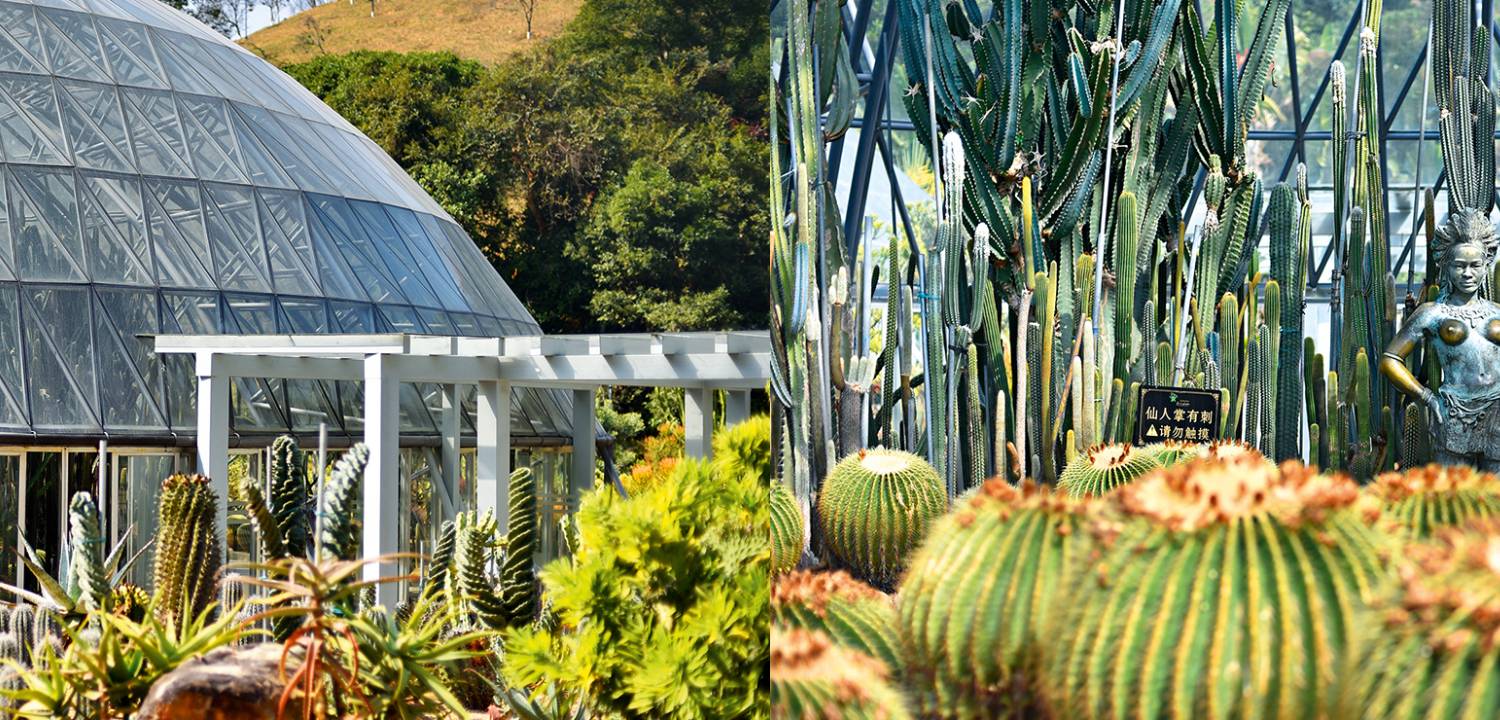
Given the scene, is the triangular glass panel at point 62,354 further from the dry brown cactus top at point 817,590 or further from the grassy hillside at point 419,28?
the dry brown cactus top at point 817,590

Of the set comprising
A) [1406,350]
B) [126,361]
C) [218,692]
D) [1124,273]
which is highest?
[1124,273]

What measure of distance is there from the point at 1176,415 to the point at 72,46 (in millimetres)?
5127

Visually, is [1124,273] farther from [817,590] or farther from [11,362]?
[11,362]

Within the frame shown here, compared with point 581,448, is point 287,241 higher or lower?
higher

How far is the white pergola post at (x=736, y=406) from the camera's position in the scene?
5.82 meters

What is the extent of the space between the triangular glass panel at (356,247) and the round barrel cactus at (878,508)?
3936mm

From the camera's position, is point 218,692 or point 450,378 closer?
point 218,692

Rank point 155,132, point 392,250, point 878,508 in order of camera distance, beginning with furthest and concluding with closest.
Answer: point 392,250
point 155,132
point 878,508

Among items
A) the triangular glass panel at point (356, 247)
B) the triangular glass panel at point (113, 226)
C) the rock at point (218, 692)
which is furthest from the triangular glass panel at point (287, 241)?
the rock at point (218, 692)

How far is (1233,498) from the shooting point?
237 cm

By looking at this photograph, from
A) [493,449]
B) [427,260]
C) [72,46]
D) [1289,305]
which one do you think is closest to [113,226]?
[72,46]

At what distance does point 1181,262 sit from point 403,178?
384cm

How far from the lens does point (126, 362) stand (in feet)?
19.0

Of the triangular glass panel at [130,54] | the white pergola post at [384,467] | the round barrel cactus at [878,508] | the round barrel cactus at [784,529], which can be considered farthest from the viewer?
the triangular glass panel at [130,54]
